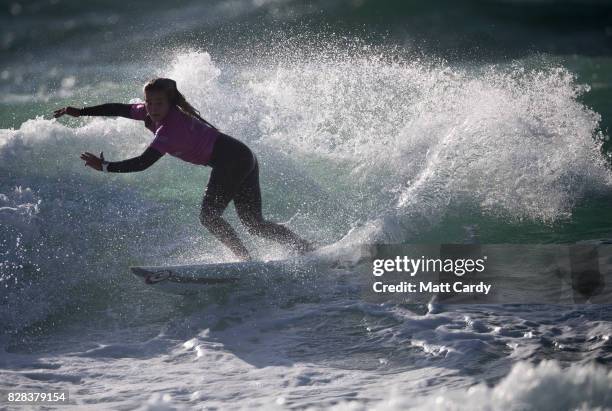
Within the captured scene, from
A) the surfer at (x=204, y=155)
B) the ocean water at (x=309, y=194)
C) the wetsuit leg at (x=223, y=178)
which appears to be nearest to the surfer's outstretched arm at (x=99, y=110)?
the surfer at (x=204, y=155)

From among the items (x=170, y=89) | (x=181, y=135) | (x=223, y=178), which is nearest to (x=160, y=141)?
(x=181, y=135)

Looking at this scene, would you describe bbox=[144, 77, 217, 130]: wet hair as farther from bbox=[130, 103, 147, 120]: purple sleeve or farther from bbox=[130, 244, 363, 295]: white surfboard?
bbox=[130, 244, 363, 295]: white surfboard

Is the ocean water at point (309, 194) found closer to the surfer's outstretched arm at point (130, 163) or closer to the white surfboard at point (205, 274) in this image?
the white surfboard at point (205, 274)

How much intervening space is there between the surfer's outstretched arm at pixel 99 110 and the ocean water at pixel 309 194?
137 cm

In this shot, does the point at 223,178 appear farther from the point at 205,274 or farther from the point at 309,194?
the point at 309,194

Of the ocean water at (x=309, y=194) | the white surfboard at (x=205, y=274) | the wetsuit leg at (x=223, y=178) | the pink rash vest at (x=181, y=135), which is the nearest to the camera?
the ocean water at (x=309, y=194)

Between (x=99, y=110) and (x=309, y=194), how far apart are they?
2.80 m

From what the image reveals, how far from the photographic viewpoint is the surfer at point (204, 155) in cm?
398

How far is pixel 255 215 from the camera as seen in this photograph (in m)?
4.64

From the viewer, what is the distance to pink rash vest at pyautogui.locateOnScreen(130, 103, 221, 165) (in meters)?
4.06

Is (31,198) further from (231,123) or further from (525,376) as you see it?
(525,376)

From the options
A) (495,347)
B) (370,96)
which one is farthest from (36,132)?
(495,347)

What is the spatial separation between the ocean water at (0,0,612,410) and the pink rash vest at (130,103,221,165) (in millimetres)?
1040

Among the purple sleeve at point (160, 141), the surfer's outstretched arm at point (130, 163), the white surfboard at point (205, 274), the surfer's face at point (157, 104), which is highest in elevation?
the surfer's face at point (157, 104)
